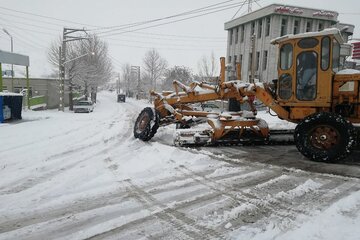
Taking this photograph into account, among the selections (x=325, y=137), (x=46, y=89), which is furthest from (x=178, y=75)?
(x=325, y=137)

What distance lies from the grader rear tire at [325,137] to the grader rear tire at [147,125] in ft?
15.5

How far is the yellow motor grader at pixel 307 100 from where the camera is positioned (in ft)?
25.3

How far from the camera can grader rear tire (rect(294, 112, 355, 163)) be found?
740 centimetres

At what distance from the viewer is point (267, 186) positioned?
19.9 ft

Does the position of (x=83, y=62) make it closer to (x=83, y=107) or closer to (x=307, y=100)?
(x=83, y=107)

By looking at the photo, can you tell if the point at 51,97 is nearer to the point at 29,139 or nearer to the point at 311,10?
the point at 29,139

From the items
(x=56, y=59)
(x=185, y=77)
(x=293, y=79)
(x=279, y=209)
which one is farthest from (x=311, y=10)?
(x=279, y=209)

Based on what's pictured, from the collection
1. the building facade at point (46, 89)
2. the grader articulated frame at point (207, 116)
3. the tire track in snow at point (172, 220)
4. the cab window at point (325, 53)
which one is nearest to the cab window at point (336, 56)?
the cab window at point (325, 53)

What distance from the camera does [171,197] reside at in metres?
5.46

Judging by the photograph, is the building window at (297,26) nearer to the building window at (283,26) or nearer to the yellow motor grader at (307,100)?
the building window at (283,26)

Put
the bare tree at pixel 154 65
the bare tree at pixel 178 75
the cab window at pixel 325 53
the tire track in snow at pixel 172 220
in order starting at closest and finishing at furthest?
the tire track in snow at pixel 172 220 → the cab window at pixel 325 53 → the bare tree at pixel 178 75 → the bare tree at pixel 154 65

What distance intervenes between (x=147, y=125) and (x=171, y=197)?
19.5ft

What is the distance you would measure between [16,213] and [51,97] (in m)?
35.0

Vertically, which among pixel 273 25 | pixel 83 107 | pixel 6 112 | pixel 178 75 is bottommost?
pixel 83 107
